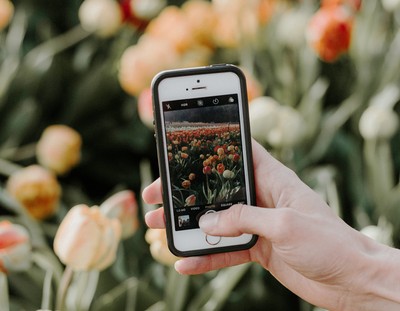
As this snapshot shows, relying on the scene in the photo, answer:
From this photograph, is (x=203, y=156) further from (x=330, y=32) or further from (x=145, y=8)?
(x=145, y=8)

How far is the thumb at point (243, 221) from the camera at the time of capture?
2.19 feet

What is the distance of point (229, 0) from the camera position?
4.29ft

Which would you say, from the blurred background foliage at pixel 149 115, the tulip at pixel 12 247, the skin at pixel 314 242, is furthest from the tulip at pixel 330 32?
the tulip at pixel 12 247

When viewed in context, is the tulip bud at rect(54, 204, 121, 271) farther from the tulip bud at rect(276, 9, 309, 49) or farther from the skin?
the tulip bud at rect(276, 9, 309, 49)

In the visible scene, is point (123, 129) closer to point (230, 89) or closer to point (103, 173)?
point (103, 173)

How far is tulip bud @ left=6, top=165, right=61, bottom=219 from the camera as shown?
1098mm

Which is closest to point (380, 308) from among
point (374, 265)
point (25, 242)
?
point (374, 265)

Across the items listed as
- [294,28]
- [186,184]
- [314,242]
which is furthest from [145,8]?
[314,242]

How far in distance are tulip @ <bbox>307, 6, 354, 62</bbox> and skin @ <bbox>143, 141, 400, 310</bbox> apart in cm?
48

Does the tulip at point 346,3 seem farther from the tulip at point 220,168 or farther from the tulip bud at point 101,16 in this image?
the tulip at point 220,168

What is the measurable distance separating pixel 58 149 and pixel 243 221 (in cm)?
59

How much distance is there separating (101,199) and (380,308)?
A: 699 mm

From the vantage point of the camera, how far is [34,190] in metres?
1.10

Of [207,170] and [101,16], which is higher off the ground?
[101,16]
